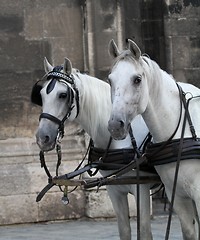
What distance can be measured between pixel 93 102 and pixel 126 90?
1204mm

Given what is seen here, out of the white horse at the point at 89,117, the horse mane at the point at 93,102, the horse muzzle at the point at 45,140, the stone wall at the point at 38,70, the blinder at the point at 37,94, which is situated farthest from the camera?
the stone wall at the point at 38,70

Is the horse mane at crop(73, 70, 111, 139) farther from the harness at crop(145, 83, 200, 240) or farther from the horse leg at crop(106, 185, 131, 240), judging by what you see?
the harness at crop(145, 83, 200, 240)

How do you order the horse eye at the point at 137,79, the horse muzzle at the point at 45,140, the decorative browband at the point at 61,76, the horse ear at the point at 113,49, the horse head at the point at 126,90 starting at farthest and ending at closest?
the decorative browband at the point at 61,76 < the horse muzzle at the point at 45,140 < the horse ear at the point at 113,49 < the horse eye at the point at 137,79 < the horse head at the point at 126,90

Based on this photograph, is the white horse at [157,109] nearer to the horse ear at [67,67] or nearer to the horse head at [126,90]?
the horse head at [126,90]

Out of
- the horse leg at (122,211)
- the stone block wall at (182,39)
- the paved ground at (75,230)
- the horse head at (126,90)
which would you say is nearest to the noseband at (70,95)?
the horse leg at (122,211)

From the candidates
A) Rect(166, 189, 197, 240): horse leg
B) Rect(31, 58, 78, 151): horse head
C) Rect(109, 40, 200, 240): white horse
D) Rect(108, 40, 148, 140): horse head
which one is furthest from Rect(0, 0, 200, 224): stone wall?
Rect(108, 40, 148, 140): horse head

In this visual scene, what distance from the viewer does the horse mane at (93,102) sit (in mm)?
5379

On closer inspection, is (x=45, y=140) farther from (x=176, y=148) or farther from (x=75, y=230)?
(x=75, y=230)

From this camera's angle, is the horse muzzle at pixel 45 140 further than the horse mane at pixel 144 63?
Yes

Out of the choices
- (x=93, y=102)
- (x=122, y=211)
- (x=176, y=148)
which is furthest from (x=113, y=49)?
(x=122, y=211)

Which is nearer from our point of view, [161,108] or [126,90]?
[126,90]

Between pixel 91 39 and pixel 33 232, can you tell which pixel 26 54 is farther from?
pixel 33 232

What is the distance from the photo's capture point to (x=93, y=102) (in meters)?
5.41

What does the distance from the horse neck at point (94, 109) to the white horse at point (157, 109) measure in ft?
2.81
